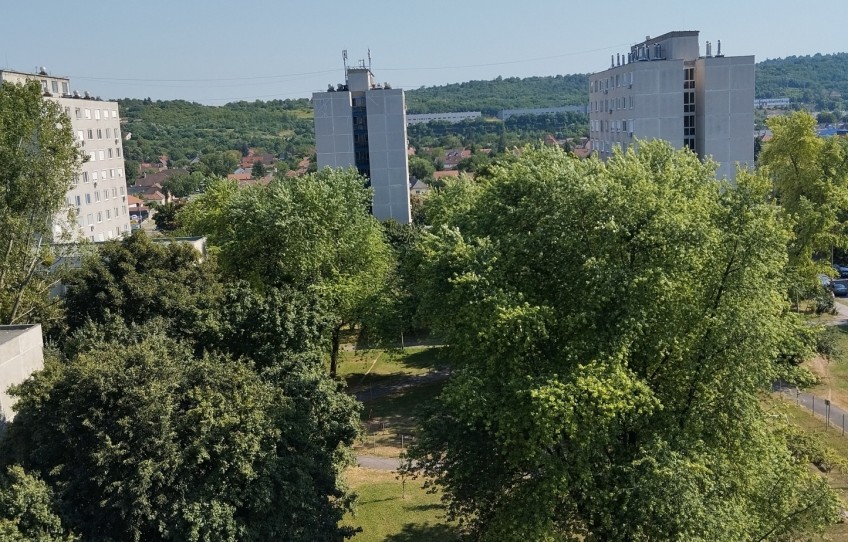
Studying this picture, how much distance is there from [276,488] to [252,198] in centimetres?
2142

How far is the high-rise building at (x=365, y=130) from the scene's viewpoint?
65938mm

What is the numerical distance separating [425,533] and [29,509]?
35.6 ft

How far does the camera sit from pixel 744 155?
56.3 m

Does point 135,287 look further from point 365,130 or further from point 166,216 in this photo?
point 166,216

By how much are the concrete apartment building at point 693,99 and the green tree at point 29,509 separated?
46.9m

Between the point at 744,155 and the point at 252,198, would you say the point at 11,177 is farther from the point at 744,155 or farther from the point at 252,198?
the point at 744,155

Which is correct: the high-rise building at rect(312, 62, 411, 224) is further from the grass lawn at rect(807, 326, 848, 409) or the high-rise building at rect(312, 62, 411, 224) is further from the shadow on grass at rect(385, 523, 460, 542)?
the shadow on grass at rect(385, 523, 460, 542)

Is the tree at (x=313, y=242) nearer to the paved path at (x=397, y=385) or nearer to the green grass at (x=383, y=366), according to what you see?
the paved path at (x=397, y=385)

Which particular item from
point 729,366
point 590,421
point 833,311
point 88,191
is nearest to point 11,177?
point 590,421

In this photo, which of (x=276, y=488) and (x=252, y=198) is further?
(x=252, y=198)

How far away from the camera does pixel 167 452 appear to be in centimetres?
1546

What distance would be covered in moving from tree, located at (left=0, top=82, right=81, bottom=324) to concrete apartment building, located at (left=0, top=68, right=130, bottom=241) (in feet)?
112

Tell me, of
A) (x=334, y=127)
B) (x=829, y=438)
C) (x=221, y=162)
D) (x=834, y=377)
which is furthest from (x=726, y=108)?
(x=221, y=162)

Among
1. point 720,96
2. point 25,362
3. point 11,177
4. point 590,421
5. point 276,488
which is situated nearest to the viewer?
point 590,421
